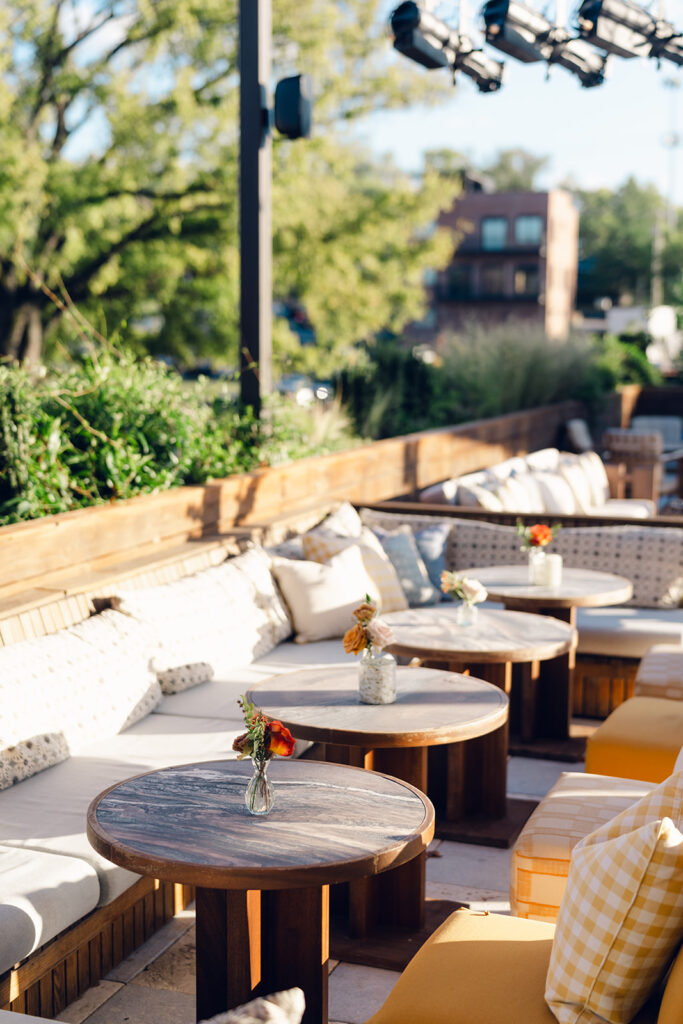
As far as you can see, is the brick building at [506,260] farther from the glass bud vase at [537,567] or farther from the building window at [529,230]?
the glass bud vase at [537,567]

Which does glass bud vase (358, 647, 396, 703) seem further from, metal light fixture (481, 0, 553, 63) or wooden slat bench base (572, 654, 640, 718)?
metal light fixture (481, 0, 553, 63)

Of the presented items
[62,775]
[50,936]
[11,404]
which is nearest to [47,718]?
[62,775]

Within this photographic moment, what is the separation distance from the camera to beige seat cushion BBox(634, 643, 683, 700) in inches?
172

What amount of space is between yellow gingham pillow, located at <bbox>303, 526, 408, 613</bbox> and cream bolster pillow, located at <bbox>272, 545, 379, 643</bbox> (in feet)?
0.57

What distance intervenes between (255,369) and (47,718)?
128 inches

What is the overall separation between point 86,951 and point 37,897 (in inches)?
15.5

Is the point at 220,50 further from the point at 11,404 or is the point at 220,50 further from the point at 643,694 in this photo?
the point at 643,694

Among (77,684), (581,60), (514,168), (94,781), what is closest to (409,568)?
(77,684)

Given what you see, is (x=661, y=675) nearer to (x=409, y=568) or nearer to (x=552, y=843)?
(x=409, y=568)

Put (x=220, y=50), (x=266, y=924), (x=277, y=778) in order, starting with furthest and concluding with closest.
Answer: (x=220, y=50) < (x=277, y=778) < (x=266, y=924)

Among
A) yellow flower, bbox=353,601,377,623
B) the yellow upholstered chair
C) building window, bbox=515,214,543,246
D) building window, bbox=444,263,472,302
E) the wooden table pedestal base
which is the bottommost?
the wooden table pedestal base

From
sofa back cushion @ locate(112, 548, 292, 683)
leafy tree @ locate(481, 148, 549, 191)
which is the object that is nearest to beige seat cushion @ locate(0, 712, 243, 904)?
sofa back cushion @ locate(112, 548, 292, 683)

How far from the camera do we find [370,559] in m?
5.46

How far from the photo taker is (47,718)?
341 centimetres
